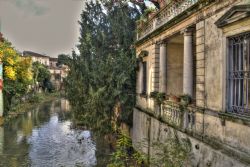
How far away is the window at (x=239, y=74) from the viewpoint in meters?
6.65

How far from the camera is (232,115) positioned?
6.73 meters

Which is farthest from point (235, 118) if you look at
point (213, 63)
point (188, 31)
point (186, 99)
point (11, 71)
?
point (11, 71)

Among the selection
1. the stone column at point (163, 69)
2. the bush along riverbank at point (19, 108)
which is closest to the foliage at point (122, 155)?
the stone column at point (163, 69)

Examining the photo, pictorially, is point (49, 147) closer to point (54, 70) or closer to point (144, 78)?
point (144, 78)

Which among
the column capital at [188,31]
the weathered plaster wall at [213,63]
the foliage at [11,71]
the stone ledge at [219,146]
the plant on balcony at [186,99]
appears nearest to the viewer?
the stone ledge at [219,146]

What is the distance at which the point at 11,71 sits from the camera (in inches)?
1050

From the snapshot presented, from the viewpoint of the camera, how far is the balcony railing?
31.7ft

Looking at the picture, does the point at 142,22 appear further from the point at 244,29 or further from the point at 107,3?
the point at 244,29

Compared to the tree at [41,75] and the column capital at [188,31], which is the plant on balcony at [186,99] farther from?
the tree at [41,75]

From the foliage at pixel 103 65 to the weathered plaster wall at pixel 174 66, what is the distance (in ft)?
10.4

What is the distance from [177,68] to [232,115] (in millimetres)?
6155

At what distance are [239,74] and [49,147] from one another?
14251 mm

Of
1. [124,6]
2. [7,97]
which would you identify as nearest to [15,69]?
[7,97]

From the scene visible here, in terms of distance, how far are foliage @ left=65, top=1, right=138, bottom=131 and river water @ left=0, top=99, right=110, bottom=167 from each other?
1882 millimetres
